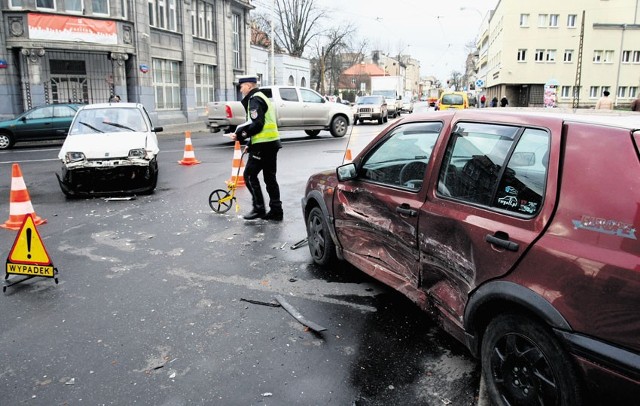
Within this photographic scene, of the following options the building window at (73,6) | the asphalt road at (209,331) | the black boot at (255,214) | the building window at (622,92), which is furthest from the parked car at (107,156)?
the building window at (622,92)

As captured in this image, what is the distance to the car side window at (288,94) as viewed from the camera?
19.3 metres

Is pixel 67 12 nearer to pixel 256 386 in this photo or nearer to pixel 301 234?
pixel 301 234

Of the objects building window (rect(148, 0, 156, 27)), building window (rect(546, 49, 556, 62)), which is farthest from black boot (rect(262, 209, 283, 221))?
building window (rect(546, 49, 556, 62))

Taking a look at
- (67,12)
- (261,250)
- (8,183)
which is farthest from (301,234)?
(67,12)

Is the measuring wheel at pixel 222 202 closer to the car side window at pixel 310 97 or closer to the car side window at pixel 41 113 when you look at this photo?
the car side window at pixel 310 97

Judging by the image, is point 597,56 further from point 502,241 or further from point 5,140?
point 502,241

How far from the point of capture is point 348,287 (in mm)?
5008

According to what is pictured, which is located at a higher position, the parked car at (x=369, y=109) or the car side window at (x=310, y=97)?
the car side window at (x=310, y=97)

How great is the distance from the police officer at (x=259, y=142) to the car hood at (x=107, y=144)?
9.95 ft

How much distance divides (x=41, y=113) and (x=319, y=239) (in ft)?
56.1

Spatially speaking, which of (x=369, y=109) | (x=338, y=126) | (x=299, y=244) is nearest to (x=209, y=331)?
(x=299, y=244)

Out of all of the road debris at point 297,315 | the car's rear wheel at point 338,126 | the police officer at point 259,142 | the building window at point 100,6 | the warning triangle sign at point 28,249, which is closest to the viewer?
the road debris at point 297,315

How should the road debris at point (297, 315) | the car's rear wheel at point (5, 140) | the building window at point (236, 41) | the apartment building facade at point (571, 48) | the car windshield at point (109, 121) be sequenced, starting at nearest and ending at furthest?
1. the road debris at point (297, 315)
2. the car windshield at point (109, 121)
3. the car's rear wheel at point (5, 140)
4. the building window at point (236, 41)
5. the apartment building facade at point (571, 48)

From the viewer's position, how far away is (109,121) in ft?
34.4
